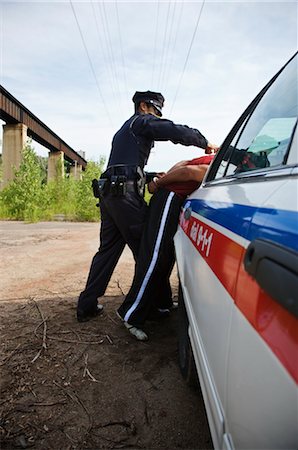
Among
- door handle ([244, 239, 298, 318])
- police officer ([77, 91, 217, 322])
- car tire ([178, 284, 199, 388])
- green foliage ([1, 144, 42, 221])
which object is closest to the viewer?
door handle ([244, 239, 298, 318])

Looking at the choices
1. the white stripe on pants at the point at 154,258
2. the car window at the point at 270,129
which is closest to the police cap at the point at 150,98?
the white stripe on pants at the point at 154,258

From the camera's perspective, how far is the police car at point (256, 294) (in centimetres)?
59

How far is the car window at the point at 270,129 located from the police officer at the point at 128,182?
3.86 ft

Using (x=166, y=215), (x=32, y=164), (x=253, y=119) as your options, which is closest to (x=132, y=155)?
(x=166, y=215)

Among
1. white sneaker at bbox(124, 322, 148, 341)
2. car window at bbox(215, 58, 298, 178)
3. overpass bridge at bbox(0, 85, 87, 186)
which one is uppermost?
overpass bridge at bbox(0, 85, 87, 186)

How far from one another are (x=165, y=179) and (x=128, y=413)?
1490 mm

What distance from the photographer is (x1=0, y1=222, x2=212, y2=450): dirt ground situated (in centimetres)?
161

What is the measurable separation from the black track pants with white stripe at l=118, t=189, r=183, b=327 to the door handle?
69.5 inches

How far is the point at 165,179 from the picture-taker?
2531 mm

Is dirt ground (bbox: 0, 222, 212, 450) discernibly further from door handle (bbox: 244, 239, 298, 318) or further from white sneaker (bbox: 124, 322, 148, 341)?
door handle (bbox: 244, 239, 298, 318)

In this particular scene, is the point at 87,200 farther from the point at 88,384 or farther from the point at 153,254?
the point at 88,384

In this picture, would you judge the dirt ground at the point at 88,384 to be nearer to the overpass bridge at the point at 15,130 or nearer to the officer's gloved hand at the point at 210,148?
the officer's gloved hand at the point at 210,148

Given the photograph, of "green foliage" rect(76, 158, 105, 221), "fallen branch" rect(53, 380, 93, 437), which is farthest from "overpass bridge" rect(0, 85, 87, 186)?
"fallen branch" rect(53, 380, 93, 437)

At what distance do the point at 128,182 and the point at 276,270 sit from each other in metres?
2.25
